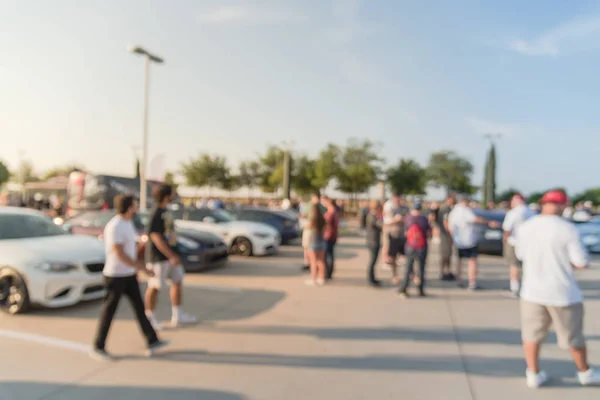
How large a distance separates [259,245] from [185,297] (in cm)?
461

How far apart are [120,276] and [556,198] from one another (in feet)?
13.6

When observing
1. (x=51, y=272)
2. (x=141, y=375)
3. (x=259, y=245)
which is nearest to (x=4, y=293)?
(x=51, y=272)

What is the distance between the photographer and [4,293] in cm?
565

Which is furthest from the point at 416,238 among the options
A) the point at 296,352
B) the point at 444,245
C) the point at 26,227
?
the point at 26,227

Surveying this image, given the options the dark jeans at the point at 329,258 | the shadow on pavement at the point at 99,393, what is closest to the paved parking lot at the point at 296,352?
the shadow on pavement at the point at 99,393

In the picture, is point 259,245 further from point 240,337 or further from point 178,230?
point 240,337

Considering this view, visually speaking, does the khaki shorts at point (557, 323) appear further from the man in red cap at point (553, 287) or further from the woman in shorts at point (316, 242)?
the woman in shorts at point (316, 242)

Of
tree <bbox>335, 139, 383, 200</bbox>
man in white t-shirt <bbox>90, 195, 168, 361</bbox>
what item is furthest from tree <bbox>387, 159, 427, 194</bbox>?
man in white t-shirt <bbox>90, 195, 168, 361</bbox>

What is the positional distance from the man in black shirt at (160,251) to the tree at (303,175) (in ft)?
96.9

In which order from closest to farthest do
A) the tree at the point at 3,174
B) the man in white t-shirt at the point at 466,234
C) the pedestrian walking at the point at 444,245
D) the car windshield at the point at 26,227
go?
the car windshield at the point at 26,227, the man in white t-shirt at the point at 466,234, the pedestrian walking at the point at 444,245, the tree at the point at 3,174

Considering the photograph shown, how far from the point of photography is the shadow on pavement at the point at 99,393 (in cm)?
340

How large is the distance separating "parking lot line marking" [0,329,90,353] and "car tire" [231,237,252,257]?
6.68m

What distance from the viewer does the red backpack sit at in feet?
22.6

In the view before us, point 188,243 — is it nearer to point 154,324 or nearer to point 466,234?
point 154,324
